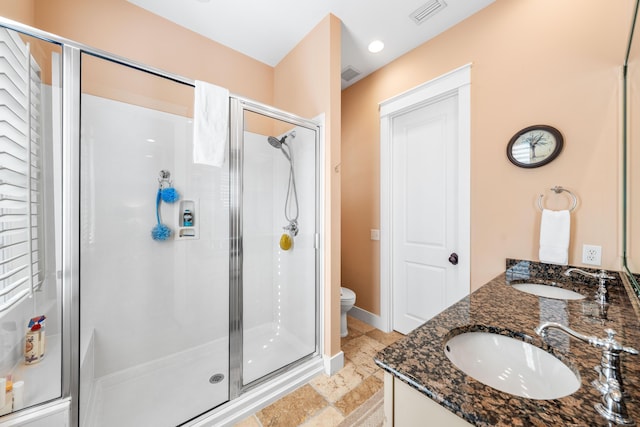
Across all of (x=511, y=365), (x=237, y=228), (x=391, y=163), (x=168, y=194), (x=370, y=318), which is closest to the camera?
(x=511, y=365)

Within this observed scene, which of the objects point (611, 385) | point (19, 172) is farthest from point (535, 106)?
point (19, 172)

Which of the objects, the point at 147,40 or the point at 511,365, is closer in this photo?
the point at 511,365

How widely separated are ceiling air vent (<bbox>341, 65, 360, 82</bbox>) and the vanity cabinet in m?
2.71

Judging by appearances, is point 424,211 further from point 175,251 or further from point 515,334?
point 175,251

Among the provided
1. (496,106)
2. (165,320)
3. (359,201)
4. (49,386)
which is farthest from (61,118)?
(496,106)

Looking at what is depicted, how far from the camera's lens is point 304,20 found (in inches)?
75.9

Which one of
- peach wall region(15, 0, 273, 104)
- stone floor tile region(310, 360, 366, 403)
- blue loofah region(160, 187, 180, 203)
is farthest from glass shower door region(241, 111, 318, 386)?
peach wall region(15, 0, 273, 104)

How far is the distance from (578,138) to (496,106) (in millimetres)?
521

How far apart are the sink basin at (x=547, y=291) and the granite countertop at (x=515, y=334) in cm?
4

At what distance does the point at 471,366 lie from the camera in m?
0.79

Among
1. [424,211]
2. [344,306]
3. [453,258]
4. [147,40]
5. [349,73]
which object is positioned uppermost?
[349,73]

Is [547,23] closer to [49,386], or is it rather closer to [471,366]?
[471,366]

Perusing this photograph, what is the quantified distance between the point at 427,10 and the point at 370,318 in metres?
2.81

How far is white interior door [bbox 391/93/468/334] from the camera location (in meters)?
2.04
